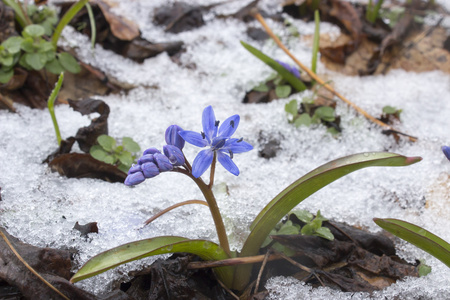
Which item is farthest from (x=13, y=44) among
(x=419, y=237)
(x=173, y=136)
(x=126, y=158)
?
(x=419, y=237)

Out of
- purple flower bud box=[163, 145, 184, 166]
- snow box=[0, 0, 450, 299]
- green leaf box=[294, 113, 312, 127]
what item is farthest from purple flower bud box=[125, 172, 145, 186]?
green leaf box=[294, 113, 312, 127]

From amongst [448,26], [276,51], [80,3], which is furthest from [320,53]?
[80,3]

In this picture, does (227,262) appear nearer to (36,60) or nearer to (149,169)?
(149,169)

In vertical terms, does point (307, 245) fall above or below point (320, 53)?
below

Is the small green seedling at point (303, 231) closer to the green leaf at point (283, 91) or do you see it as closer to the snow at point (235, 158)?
the snow at point (235, 158)

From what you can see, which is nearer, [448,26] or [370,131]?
[370,131]

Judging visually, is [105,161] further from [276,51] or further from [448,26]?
[448,26]

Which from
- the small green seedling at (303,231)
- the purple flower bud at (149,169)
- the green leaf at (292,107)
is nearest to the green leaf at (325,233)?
the small green seedling at (303,231)
